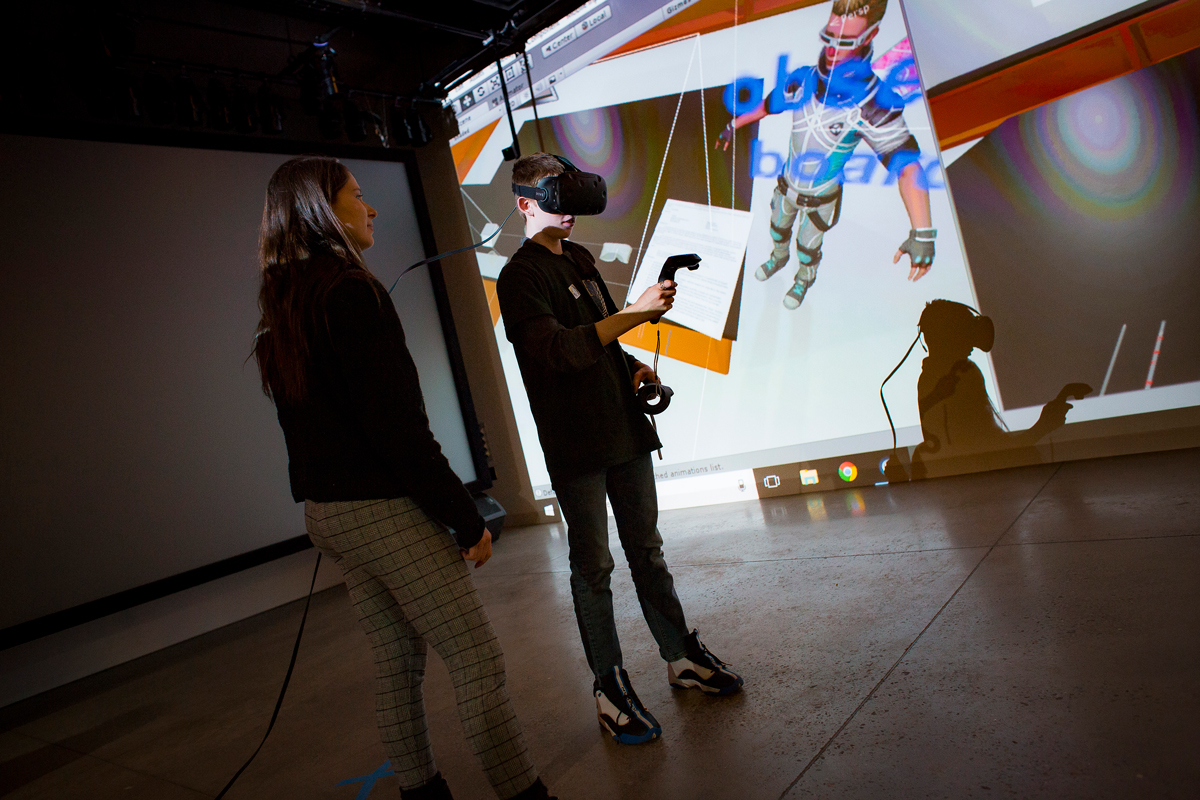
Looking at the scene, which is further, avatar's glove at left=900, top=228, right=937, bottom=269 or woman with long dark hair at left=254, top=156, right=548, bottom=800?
avatar's glove at left=900, top=228, right=937, bottom=269

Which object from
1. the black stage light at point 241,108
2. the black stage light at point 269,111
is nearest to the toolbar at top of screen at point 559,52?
the black stage light at point 269,111

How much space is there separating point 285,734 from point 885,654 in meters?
1.76

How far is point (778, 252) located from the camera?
12.1 ft

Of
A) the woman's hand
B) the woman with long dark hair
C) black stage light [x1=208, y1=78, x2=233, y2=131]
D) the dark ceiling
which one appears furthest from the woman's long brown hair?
black stage light [x1=208, y1=78, x2=233, y2=131]

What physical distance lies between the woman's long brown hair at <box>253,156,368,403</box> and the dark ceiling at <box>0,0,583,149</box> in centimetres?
296

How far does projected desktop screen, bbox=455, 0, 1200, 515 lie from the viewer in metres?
3.22

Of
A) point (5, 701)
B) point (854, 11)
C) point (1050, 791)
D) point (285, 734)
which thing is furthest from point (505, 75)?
point (1050, 791)

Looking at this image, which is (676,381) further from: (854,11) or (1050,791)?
(1050,791)

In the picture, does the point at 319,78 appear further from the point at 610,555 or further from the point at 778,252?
the point at 610,555

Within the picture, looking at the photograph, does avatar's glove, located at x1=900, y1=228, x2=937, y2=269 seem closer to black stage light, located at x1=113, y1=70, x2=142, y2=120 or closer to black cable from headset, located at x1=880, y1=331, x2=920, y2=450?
black cable from headset, located at x1=880, y1=331, x2=920, y2=450

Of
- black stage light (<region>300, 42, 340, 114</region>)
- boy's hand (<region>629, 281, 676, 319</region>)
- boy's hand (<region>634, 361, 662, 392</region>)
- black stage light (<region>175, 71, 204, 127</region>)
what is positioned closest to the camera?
boy's hand (<region>629, 281, 676, 319</region>)

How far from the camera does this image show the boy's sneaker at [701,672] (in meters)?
1.81

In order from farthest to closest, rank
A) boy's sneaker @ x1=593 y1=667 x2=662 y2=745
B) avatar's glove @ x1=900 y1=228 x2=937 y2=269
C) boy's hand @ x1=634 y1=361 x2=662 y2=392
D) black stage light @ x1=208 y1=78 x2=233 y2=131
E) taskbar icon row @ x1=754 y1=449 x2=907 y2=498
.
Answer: black stage light @ x1=208 y1=78 x2=233 y2=131, taskbar icon row @ x1=754 y1=449 x2=907 y2=498, avatar's glove @ x1=900 y1=228 x2=937 y2=269, boy's hand @ x1=634 y1=361 x2=662 y2=392, boy's sneaker @ x1=593 y1=667 x2=662 y2=745

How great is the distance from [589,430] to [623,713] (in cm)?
63
